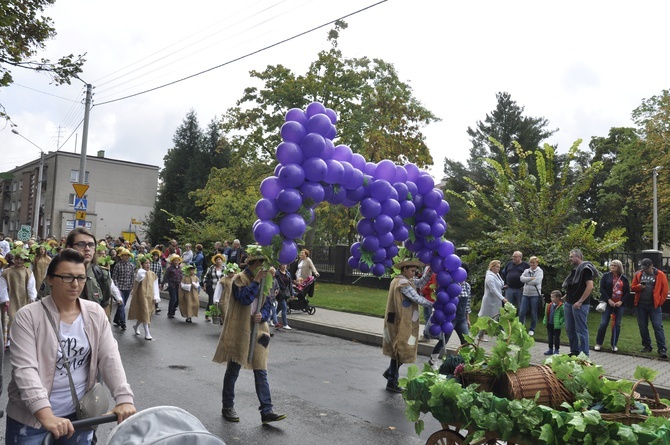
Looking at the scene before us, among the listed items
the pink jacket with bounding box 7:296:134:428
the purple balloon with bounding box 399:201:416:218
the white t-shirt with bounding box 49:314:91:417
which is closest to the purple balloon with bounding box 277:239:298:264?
the purple balloon with bounding box 399:201:416:218

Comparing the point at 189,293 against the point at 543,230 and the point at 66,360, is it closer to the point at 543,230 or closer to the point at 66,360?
the point at 543,230

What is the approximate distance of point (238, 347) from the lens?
262 inches

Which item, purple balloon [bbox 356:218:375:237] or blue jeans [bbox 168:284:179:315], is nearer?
purple balloon [bbox 356:218:375:237]

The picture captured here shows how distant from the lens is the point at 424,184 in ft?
26.7

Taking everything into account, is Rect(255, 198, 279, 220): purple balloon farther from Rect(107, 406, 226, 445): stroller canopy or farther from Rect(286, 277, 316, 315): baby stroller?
Rect(286, 277, 316, 315): baby stroller

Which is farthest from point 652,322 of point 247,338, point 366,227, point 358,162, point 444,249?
point 247,338

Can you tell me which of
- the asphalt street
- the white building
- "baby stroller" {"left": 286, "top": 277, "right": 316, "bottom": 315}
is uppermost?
the white building

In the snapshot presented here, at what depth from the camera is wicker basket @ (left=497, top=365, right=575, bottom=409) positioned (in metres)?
4.46

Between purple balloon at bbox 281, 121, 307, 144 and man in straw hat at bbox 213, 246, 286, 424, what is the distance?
1.30 meters

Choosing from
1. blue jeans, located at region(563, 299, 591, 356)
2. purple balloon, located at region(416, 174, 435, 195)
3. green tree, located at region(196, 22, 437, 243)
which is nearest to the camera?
purple balloon, located at region(416, 174, 435, 195)

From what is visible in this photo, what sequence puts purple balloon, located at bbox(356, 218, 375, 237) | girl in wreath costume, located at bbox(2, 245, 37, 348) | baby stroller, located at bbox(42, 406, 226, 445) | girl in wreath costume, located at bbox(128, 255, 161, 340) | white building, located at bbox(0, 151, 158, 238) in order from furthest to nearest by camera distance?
white building, located at bbox(0, 151, 158, 238), girl in wreath costume, located at bbox(128, 255, 161, 340), girl in wreath costume, located at bbox(2, 245, 37, 348), purple balloon, located at bbox(356, 218, 375, 237), baby stroller, located at bbox(42, 406, 226, 445)

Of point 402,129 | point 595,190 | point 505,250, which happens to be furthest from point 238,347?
point 595,190

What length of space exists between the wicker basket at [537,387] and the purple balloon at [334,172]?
2958 millimetres

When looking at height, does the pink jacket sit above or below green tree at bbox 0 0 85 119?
below
